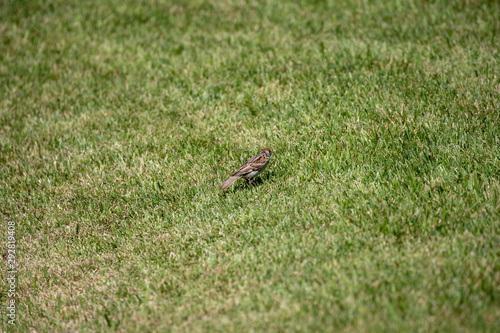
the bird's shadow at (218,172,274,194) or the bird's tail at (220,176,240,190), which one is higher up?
the bird's tail at (220,176,240,190)

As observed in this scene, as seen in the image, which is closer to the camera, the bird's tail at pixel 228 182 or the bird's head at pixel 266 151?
the bird's tail at pixel 228 182

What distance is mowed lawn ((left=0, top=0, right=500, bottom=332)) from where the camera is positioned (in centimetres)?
494

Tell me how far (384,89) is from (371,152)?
207 centimetres

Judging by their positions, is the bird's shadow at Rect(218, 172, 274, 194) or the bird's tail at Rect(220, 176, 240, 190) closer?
the bird's tail at Rect(220, 176, 240, 190)

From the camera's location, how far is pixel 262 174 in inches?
293

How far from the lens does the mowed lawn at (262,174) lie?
4.94 metres

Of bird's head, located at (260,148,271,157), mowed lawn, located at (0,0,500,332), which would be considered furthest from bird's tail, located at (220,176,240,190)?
bird's head, located at (260,148,271,157)

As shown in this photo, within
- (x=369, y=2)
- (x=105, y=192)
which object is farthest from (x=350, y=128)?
(x=369, y=2)

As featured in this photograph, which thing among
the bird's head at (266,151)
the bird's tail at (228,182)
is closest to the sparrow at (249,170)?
the bird's tail at (228,182)

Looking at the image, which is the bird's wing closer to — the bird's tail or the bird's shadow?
the bird's tail

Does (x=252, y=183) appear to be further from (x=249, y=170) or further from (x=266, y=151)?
(x=266, y=151)

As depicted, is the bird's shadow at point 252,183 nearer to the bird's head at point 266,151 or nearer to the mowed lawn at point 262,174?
the mowed lawn at point 262,174

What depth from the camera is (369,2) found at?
41.4 feet

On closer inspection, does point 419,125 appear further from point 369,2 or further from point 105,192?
point 369,2
